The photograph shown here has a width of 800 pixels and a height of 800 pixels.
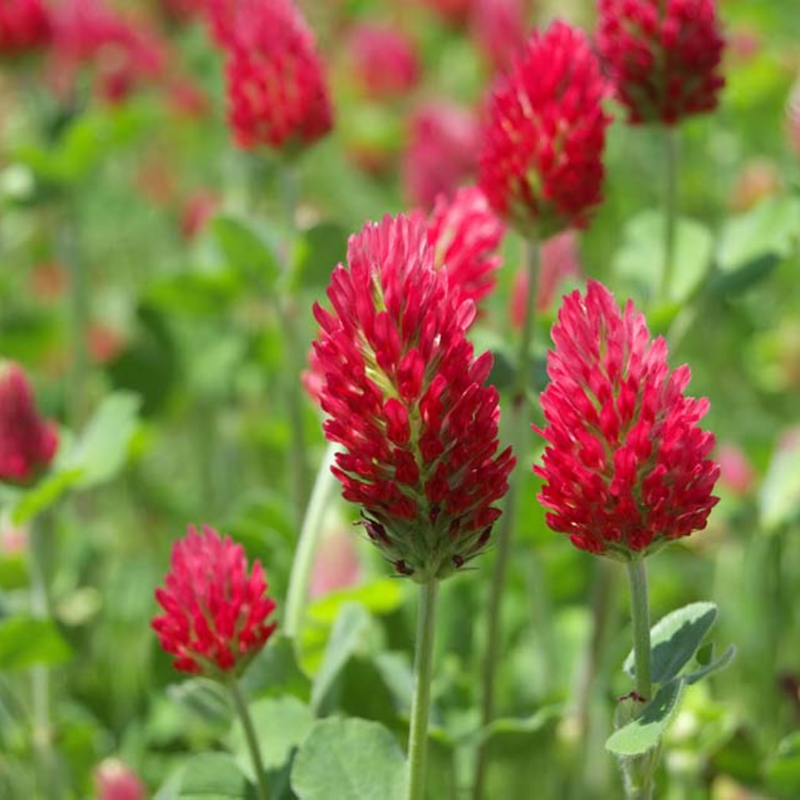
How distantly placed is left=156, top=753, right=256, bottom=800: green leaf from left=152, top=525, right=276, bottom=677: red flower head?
90 millimetres

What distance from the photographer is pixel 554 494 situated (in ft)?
3.29

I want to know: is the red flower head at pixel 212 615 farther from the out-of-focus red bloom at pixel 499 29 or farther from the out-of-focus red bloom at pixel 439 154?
the out-of-focus red bloom at pixel 499 29

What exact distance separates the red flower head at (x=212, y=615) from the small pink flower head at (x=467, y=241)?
1.02 ft

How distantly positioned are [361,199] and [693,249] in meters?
2.08

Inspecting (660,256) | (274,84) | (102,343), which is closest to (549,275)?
(660,256)

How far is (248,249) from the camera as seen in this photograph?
1784 millimetres

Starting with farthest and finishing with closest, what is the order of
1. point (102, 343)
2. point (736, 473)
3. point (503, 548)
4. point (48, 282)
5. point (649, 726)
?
1. point (48, 282)
2. point (102, 343)
3. point (736, 473)
4. point (503, 548)
5. point (649, 726)

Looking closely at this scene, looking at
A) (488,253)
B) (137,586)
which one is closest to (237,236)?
(488,253)

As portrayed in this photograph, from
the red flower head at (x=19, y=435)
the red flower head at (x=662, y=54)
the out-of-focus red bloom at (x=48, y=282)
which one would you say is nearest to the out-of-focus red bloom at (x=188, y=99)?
the out-of-focus red bloom at (x=48, y=282)

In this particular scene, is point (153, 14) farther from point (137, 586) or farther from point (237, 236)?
point (237, 236)

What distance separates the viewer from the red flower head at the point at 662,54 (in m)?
1.49

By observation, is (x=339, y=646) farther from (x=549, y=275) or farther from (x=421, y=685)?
(x=549, y=275)

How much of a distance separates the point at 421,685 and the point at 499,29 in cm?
263

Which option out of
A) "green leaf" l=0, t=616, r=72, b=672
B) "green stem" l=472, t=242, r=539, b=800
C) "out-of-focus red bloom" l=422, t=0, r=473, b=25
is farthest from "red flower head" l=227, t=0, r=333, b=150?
"out-of-focus red bloom" l=422, t=0, r=473, b=25
